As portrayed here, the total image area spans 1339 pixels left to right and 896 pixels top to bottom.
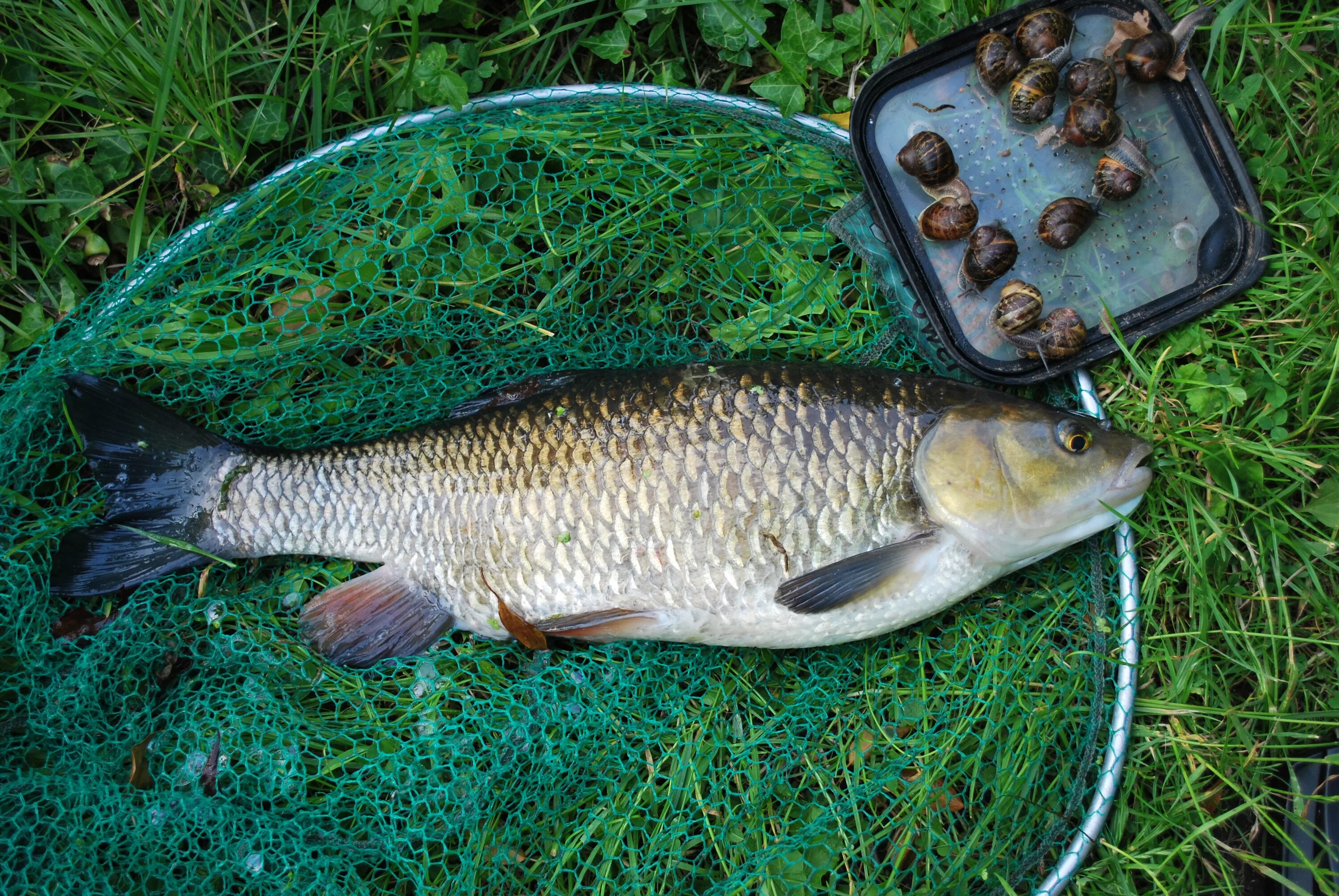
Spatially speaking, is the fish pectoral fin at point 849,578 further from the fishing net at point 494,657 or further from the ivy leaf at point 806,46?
the ivy leaf at point 806,46

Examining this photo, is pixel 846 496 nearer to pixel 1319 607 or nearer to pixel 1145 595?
pixel 1145 595

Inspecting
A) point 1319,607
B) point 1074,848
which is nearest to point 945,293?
point 1319,607

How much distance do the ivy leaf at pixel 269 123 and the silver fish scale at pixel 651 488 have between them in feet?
3.38

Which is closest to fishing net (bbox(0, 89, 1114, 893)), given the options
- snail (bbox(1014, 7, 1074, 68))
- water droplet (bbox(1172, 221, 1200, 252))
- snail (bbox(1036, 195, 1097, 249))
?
snail (bbox(1036, 195, 1097, 249))

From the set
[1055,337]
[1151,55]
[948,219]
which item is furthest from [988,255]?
[1151,55]

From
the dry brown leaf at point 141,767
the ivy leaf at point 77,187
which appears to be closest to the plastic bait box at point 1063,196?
the ivy leaf at point 77,187

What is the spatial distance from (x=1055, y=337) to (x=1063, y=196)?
1.45 ft

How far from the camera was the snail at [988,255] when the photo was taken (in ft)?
7.50

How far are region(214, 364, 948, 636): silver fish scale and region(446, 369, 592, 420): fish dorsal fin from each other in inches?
2.9

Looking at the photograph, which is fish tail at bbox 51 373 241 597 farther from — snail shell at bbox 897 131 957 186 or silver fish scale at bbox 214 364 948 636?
snail shell at bbox 897 131 957 186

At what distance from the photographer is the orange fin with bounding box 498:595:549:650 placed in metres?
2.21

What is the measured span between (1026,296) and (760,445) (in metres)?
0.85

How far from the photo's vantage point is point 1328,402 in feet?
7.57

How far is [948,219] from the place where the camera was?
2.32m
